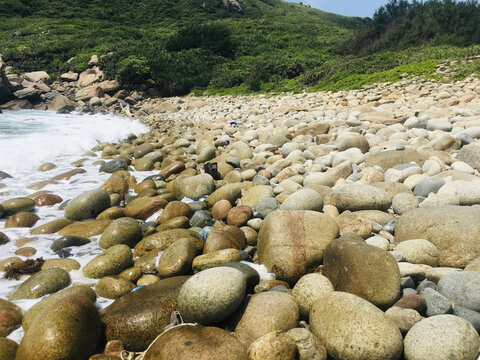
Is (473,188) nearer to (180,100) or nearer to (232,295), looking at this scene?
(232,295)

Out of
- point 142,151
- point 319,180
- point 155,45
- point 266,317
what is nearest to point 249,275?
point 266,317

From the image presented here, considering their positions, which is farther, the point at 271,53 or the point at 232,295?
the point at 271,53

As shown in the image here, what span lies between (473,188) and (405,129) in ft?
11.7

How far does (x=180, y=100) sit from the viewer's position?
2033 centimetres

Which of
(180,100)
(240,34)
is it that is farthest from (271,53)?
(180,100)

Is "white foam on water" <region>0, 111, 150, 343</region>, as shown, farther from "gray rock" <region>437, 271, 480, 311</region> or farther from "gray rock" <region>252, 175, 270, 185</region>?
"gray rock" <region>437, 271, 480, 311</region>

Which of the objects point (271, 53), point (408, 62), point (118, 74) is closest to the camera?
point (408, 62)

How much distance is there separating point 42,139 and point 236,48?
81.3 feet

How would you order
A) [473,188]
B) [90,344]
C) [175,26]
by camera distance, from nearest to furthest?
[90,344] → [473,188] → [175,26]

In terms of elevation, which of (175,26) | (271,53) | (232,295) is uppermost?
(175,26)

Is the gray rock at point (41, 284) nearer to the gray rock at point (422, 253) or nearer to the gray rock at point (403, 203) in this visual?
the gray rock at point (422, 253)

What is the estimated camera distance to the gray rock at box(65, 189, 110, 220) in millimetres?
4992

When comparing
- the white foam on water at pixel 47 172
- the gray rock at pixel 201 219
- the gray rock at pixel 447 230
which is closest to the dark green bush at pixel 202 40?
the white foam on water at pixel 47 172

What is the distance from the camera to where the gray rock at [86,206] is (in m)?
4.99
